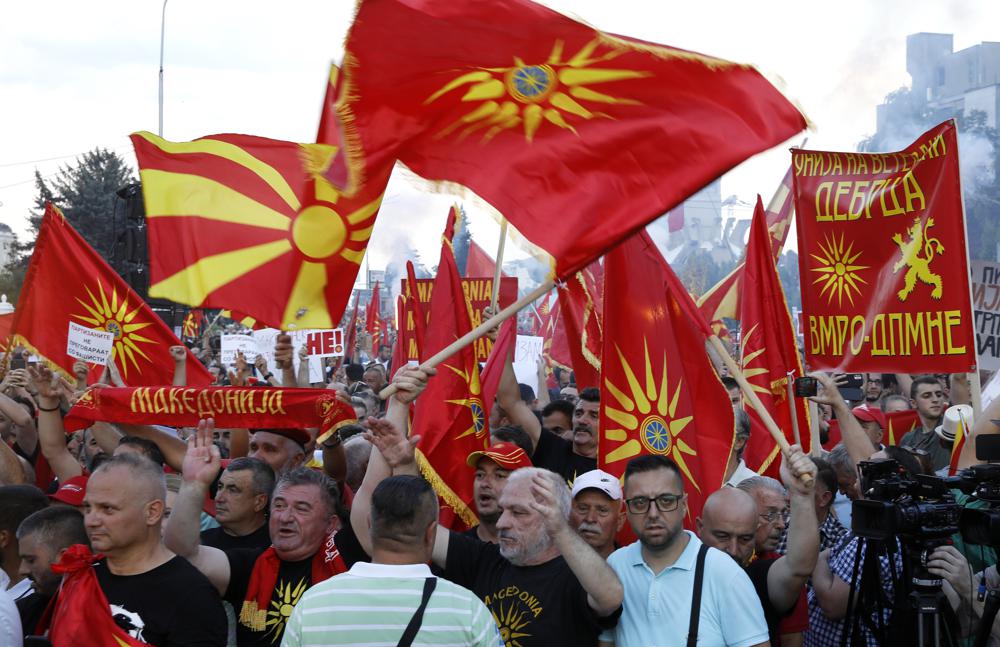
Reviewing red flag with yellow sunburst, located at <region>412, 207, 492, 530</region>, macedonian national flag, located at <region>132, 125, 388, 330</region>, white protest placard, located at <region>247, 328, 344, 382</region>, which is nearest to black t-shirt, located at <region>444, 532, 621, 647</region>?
macedonian national flag, located at <region>132, 125, 388, 330</region>

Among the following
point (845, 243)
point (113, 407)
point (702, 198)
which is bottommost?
point (113, 407)

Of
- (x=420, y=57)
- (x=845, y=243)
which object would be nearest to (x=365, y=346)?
(x=845, y=243)

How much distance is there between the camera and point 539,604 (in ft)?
14.7

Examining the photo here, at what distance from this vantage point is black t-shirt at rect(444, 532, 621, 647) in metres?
4.40

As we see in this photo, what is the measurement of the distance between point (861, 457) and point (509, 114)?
291 cm

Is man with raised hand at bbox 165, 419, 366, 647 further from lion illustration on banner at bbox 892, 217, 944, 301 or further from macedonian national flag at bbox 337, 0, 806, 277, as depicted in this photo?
lion illustration on banner at bbox 892, 217, 944, 301

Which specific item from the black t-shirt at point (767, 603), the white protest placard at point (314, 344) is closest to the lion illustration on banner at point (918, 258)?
the black t-shirt at point (767, 603)

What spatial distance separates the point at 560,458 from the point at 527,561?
9.11 ft

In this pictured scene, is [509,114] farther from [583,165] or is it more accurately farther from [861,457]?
[861,457]

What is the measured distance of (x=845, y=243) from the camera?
7430 mm

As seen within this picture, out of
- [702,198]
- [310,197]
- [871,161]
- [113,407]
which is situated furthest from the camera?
[702,198]

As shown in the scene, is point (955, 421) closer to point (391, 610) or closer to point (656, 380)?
point (656, 380)

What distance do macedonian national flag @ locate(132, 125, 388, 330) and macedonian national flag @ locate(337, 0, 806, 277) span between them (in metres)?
0.39

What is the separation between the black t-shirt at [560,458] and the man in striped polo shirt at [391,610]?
3.34 metres
